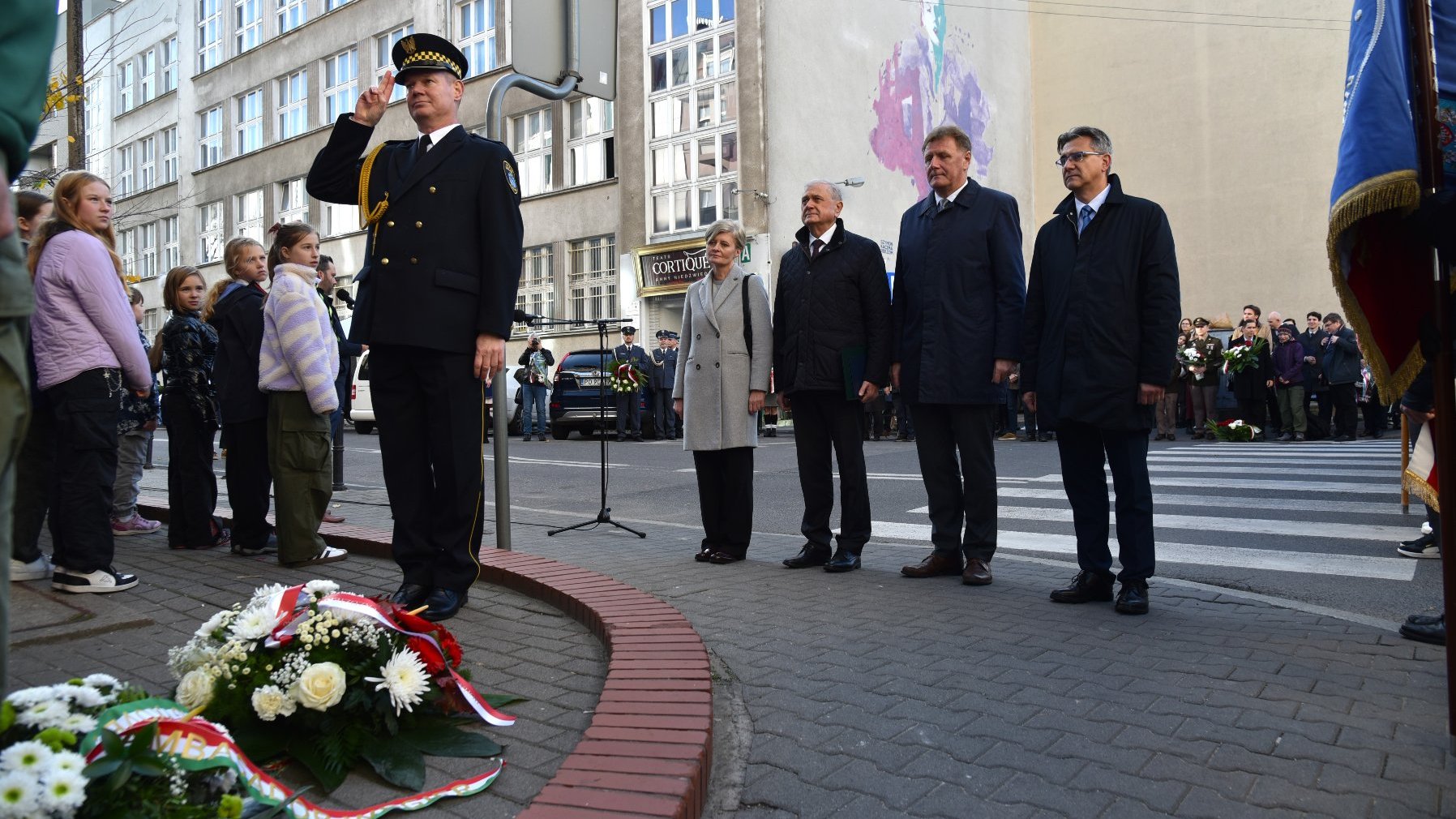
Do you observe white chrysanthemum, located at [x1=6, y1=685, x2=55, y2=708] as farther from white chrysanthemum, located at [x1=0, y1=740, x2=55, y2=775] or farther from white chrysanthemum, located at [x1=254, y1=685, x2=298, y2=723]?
white chrysanthemum, located at [x1=254, y1=685, x2=298, y2=723]

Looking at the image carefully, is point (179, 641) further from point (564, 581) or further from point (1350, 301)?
point (1350, 301)

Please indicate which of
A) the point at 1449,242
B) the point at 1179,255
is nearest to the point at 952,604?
the point at 1449,242

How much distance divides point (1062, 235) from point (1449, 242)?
249cm

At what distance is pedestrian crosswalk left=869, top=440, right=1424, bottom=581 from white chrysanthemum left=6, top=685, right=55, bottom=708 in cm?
580

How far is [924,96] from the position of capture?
3531 centimetres

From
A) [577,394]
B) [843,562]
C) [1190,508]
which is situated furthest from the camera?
[577,394]

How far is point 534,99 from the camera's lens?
3388 centimetres

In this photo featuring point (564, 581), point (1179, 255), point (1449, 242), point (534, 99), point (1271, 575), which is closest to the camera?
point (1449, 242)

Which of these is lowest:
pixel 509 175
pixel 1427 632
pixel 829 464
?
pixel 1427 632

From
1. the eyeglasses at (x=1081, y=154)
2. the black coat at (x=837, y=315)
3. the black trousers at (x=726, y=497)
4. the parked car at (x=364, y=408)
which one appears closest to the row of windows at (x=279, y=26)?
the parked car at (x=364, y=408)

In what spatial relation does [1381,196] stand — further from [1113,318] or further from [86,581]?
[86,581]

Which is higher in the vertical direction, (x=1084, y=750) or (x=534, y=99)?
(x=534, y=99)

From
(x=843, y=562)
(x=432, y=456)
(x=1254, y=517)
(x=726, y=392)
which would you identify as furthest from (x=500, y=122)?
(x=1254, y=517)

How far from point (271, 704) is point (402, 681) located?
12.1 inches
